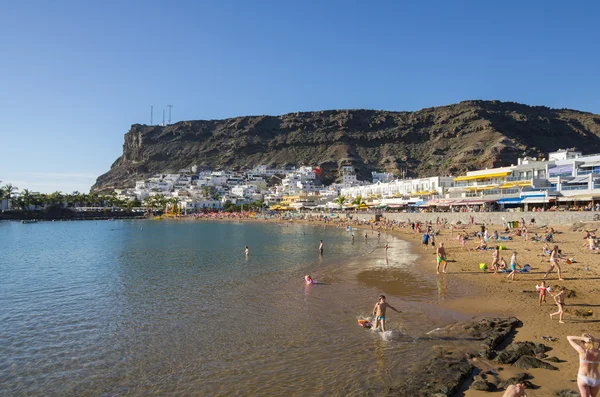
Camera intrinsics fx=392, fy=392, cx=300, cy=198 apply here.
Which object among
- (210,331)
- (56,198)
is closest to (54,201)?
(56,198)

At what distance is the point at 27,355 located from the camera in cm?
958

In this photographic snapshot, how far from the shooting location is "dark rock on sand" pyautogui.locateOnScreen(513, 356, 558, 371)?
24.8 ft

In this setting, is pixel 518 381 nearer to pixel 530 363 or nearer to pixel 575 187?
pixel 530 363

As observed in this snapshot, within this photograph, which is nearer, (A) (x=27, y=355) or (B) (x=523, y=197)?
(A) (x=27, y=355)

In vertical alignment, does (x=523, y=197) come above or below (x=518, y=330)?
above

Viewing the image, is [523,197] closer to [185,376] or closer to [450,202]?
[450,202]

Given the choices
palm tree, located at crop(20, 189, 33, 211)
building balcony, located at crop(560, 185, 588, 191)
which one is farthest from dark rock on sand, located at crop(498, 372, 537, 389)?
palm tree, located at crop(20, 189, 33, 211)

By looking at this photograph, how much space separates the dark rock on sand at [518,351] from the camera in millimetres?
8055

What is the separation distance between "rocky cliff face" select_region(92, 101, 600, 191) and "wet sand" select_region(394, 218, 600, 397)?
86.8 m

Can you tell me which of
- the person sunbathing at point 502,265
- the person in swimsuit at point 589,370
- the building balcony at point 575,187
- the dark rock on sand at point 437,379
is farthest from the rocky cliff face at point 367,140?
the person in swimsuit at point 589,370

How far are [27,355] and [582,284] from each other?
17.1 m

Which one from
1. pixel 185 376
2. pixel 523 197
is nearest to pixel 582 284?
pixel 185 376

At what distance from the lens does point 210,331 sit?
1112 cm

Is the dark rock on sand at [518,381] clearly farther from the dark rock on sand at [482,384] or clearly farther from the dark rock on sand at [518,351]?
the dark rock on sand at [518,351]
